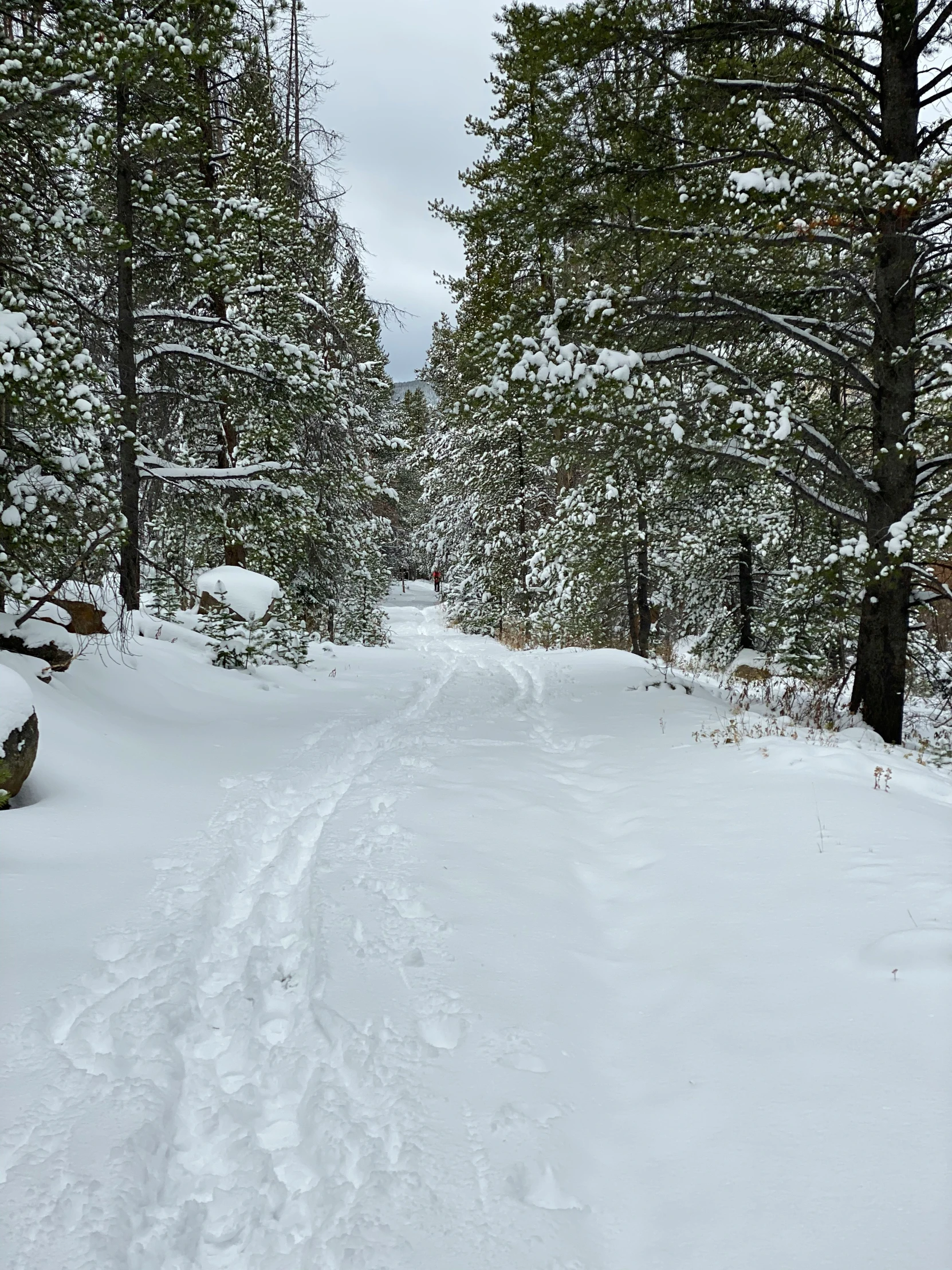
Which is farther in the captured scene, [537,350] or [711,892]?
[537,350]

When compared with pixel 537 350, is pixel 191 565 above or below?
below

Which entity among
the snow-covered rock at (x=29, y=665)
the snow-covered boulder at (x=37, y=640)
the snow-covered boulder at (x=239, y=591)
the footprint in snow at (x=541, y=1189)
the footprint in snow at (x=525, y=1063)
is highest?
the snow-covered boulder at (x=239, y=591)

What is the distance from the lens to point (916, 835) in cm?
443

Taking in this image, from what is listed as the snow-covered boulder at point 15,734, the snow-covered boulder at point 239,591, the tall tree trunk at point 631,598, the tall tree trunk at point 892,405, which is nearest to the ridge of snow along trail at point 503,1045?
the snow-covered boulder at point 15,734

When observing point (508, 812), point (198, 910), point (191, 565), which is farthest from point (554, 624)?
point (198, 910)

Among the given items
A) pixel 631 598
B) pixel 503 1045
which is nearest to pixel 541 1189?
pixel 503 1045

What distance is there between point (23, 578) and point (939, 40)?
10.1m

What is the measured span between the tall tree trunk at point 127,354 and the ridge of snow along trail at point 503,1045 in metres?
5.52

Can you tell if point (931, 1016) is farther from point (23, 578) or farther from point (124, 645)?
point (124, 645)

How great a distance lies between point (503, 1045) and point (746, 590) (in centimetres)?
1257

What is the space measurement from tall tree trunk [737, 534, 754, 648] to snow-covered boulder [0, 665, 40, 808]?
38.9 feet

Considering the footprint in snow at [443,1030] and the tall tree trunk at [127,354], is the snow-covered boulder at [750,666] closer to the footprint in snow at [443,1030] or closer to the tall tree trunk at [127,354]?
the tall tree trunk at [127,354]

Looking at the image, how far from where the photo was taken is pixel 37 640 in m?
6.71

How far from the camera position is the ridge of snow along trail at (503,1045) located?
2.11 metres
